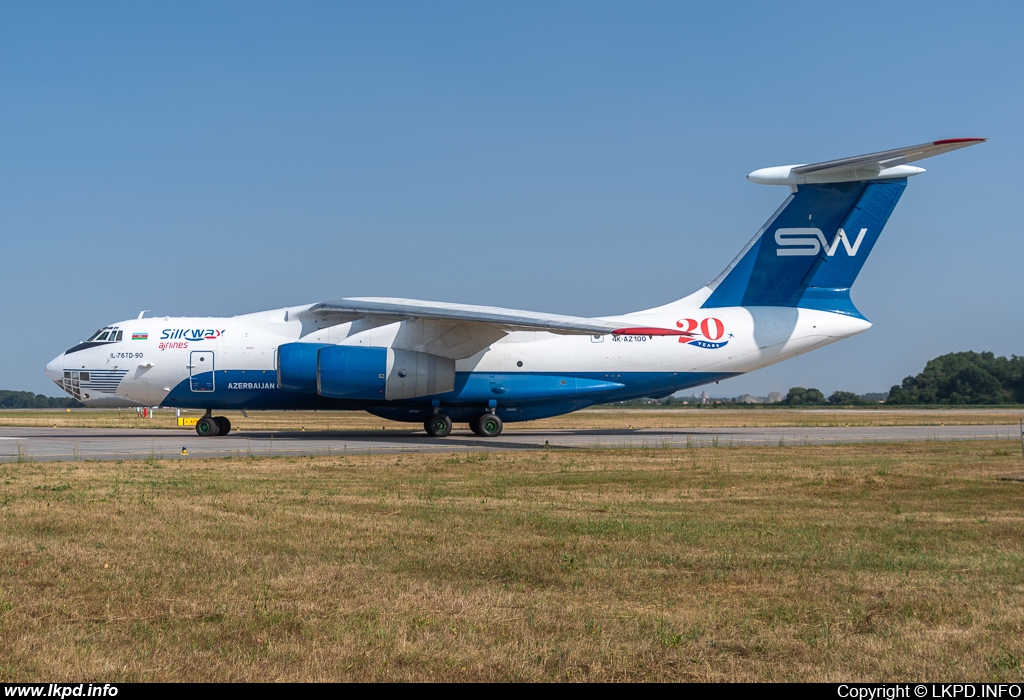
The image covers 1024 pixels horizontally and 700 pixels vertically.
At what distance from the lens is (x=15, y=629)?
533 cm

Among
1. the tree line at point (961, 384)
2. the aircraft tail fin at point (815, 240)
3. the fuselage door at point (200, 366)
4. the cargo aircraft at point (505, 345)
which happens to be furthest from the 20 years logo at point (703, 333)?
the tree line at point (961, 384)

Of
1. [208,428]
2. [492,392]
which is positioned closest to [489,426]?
[492,392]

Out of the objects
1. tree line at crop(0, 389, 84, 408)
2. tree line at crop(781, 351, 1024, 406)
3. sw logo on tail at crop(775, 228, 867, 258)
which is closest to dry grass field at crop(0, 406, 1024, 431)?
sw logo on tail at crop(775, 228, 867, 258)

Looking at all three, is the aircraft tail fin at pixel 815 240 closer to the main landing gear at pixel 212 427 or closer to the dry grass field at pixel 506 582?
the dry grass field at pixel 506 582

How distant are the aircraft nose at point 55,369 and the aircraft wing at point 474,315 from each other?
7655 mm

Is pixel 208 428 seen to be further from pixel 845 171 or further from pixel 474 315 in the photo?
pixel 845 171

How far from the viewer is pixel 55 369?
85.8 ft

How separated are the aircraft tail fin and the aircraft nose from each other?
1906cm

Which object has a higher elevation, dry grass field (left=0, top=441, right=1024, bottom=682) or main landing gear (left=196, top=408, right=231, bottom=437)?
main landing gear (left=196, top=408, right=231, bottom=437)

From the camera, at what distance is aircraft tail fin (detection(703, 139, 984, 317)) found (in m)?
26.0

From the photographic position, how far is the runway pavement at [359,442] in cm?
1939

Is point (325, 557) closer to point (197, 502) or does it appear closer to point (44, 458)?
point (197, 502)

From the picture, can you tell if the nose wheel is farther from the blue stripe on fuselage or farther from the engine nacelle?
the engine nacelle

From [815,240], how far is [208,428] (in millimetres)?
18557
